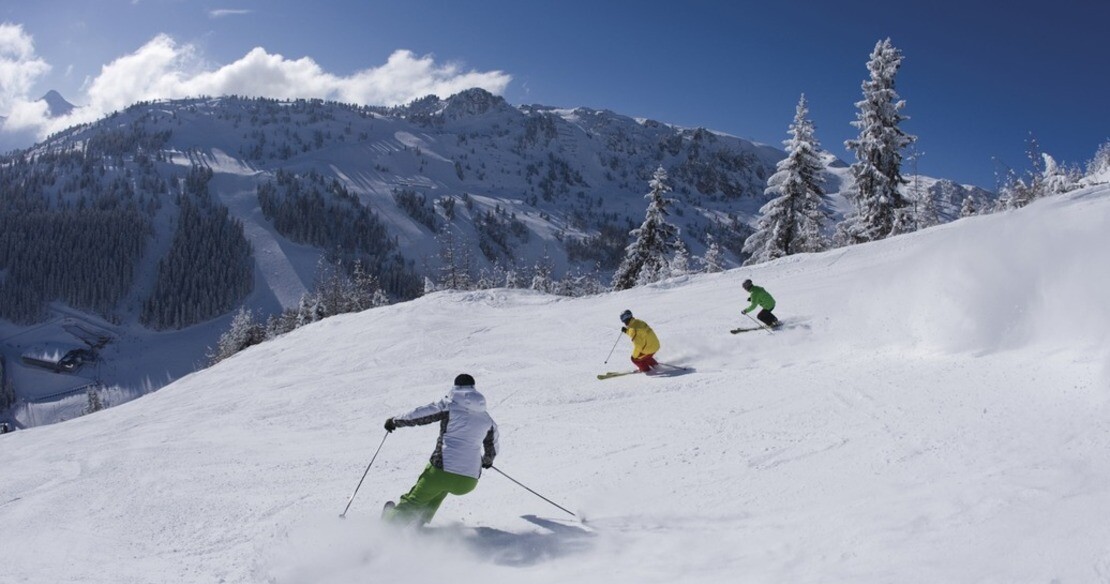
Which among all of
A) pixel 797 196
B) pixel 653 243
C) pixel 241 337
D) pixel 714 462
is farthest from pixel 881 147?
pixel 241 337

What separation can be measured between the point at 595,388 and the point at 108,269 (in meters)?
159

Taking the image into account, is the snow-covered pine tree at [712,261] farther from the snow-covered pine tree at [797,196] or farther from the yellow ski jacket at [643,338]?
the yellow ski jacket at [643,338]

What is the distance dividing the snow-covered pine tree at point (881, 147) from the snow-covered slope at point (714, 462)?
18.3 m

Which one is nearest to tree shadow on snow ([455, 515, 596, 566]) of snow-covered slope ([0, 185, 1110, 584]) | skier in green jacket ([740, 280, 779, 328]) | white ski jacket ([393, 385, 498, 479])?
snow-covered slope ([0, 185, 1110, 584])

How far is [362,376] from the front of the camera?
59.7ft

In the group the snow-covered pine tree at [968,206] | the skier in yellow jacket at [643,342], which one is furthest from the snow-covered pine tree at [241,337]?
the snow-covered pine tree at [968,206]

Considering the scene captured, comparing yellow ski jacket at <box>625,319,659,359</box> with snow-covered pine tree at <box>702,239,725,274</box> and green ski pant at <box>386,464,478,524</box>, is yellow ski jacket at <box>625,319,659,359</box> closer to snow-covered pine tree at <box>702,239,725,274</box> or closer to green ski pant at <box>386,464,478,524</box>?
green ski pant at <box>386,464,478,524</box>

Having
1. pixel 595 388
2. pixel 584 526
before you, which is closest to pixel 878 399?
pixel 584 526

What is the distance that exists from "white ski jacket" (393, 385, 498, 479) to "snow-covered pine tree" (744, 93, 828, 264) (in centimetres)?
3083

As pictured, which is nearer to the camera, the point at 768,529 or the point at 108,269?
the point at 768,529

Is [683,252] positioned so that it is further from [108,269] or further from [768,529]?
[108,269]

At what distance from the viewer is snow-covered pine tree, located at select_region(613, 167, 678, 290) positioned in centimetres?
3859

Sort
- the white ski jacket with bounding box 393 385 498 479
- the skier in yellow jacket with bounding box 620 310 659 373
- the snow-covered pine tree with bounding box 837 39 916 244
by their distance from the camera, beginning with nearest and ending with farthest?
the white ski jacket with bounding box 393 385 498 479 < the skier in yellow jacket with bounding box 620 310 659 373 < the snow-covered pine tree with bounding box 837 39 916 244

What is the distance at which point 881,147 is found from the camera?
33750 millimetres
